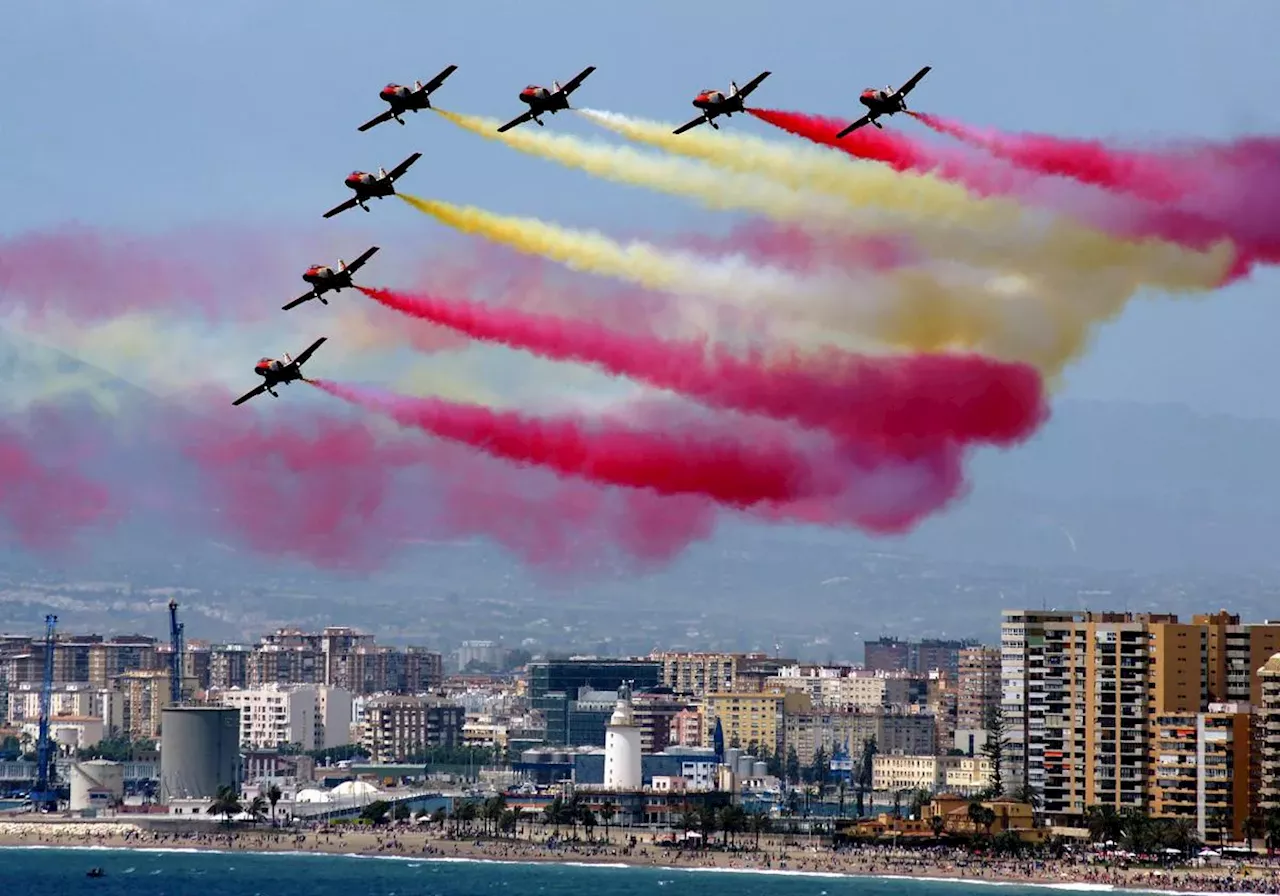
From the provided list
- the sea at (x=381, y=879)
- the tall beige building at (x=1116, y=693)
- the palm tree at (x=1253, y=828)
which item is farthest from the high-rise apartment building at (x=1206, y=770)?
the sea at (x=381, y=879)

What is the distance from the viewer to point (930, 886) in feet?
497

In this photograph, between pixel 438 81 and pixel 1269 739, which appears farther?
pixel 1269 739

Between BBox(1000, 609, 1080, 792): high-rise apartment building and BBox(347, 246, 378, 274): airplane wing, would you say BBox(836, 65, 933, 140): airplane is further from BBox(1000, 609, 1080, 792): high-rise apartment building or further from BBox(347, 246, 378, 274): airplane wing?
BBox(1000, 609, 1080, 792): high-rise apartment building

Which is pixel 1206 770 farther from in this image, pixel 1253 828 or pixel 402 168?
pixel 402 168

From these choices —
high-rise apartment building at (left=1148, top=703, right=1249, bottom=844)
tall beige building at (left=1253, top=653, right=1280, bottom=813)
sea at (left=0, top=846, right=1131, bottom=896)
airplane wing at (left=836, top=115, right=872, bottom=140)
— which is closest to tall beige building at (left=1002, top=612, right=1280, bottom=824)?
high-rise apartment building at (left=1148, top=703, right=1249, bottom=844)

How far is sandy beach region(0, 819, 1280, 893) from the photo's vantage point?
144750mm

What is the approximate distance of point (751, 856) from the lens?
172125 millimetres

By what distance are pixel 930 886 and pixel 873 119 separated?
7137cm

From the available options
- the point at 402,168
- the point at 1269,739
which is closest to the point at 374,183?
the point at 402,168

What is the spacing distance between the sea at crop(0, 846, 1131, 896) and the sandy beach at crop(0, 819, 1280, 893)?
928mm

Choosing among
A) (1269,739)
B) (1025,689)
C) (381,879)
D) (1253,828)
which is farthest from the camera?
(1025,689)

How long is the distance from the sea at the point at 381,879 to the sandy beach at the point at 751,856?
928 mm

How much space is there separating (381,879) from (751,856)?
2398 cm

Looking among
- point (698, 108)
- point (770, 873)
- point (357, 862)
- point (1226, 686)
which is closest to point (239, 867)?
point (357, 862)
